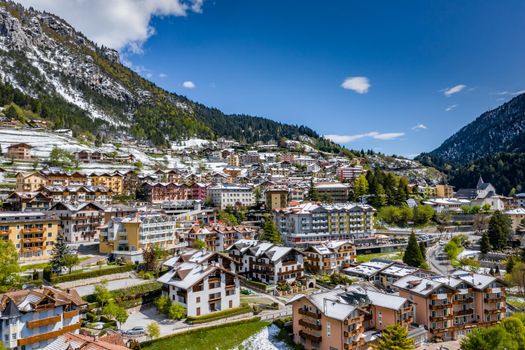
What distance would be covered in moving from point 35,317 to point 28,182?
204 feet

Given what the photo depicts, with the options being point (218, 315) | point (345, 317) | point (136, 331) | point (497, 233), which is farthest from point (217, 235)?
point (497, 233)

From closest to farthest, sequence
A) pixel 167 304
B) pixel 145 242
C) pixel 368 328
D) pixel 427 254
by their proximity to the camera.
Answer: pixel 368 328
pixel 167 304
pixel 145 242
pixel 427 254

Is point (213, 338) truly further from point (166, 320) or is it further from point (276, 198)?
point (276, 198)

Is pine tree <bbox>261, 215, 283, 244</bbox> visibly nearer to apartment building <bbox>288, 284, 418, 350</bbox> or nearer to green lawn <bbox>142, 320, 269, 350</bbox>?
green lawn <bbox>142, 320, 269, 350</bbox>

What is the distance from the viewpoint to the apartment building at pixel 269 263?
6009 centimetres

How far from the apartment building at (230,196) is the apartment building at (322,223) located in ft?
47.5

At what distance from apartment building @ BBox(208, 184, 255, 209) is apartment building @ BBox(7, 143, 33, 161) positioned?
53625 mm

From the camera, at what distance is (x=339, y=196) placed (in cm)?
12150

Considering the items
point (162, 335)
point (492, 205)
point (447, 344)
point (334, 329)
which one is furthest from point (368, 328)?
point (492, 205)

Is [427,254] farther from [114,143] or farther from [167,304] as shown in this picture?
[114,143]

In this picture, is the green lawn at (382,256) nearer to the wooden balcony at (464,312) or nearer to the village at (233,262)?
the village at (233,262)

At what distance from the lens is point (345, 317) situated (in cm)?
3850

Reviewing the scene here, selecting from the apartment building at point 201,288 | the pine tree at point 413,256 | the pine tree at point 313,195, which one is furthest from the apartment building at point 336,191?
the apartment building at point 201,288

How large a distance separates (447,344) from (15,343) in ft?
140
